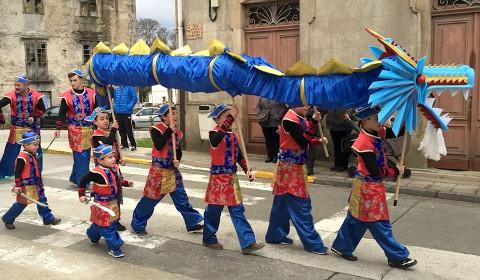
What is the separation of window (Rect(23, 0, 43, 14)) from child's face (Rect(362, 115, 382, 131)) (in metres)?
32.8

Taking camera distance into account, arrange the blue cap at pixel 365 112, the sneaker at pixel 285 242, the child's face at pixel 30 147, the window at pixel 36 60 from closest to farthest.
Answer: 1. the blue cap at pixel 365 112
2. the sneaker at pixel 285 242
3. the child's face at pixel 30 147
4. the window at pixel 36 60

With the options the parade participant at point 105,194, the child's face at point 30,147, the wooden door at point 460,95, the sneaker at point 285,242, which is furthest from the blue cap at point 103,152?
the wooden door at point 460,95

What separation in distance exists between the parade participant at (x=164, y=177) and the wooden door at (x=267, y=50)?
665 centimetres

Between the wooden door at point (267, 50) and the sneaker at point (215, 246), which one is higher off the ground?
the wooden door at point (267, 50)

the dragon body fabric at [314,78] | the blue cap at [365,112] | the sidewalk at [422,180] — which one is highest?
the dragon body fabric at [314,78]

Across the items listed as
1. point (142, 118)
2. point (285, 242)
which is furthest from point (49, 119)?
point (285, 242)

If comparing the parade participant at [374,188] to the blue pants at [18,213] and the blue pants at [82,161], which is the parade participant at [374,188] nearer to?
the blue pants at [18,213]

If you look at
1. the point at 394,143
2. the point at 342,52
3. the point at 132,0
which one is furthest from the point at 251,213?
the point at 132,0

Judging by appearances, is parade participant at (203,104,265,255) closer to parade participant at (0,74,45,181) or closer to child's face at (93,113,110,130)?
child's face at (93,113,110,130)

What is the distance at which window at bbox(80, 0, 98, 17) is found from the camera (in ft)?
118

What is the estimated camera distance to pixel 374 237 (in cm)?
529

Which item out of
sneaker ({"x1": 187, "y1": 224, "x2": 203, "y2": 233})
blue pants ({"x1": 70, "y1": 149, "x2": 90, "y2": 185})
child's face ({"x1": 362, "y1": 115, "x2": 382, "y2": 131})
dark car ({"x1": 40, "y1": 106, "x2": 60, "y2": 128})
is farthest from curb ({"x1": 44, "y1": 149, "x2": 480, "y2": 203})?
dark car ({"x1": 40, "y1": 106, "x2": 60, "y2": 128})

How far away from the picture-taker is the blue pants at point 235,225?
5.64 metres

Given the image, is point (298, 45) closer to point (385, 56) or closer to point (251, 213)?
point (251, 213)
